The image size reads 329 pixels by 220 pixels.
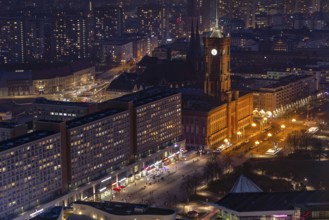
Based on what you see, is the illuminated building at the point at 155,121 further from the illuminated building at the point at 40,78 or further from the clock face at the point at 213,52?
the illuminated building at the point at 40,78

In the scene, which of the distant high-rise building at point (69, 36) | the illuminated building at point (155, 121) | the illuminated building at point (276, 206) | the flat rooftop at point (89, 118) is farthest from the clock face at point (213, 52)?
the distant high-rise building at point (69, 36)

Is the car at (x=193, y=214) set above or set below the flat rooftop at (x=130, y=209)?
below

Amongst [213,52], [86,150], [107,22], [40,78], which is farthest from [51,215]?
[107,22]

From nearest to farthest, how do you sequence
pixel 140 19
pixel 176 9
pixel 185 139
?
1. pixel 185 139
2. pixel 140 19
3. pixel 176 9

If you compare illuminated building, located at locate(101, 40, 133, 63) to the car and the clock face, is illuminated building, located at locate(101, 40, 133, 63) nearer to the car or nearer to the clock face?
the clock face

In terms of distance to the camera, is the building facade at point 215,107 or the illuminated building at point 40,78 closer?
the building facade at point 215,107

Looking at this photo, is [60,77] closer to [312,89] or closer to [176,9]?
[312,89]

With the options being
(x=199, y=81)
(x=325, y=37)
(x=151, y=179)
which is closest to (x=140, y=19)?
(x=325, y=37)
